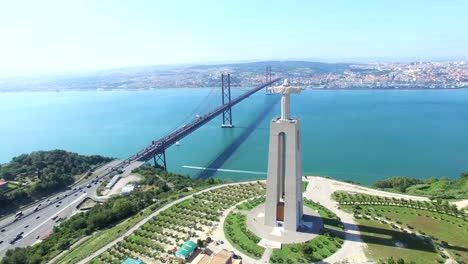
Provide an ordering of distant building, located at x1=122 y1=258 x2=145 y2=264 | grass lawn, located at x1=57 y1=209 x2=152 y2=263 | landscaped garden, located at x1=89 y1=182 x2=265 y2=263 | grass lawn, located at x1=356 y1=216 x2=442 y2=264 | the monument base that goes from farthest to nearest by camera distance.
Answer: the monument base < grass lawn, located at x1=57 y1=209 x2=152 y2=263 < landscaped garden, located at x1=89 y1=182 x2=265 y2=263 < grass lawn, located at x1=356 y1=216 x2=442 y2=264 < distant building, located at x1=122 y1=258 x2=145 y2=264

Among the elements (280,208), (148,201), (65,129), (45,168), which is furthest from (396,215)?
(65,129)

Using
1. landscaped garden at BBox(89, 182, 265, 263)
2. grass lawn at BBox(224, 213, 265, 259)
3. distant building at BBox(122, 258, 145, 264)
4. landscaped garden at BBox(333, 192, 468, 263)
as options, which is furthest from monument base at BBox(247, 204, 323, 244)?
distant building at BBox(122, 258, 145, 264)

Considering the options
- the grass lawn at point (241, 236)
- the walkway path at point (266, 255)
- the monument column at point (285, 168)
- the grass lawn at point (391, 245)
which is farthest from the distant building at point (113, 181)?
the grass lawn at point (391, 245)

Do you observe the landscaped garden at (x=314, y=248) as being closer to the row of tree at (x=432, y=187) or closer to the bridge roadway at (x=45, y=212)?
the row of tree at (x=432, y=187)

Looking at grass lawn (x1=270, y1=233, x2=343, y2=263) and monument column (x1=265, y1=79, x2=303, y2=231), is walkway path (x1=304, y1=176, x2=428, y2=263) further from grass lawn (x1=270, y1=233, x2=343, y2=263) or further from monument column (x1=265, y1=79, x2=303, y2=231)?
monument column (x1=265, y1=79, x2=303, y2=231)

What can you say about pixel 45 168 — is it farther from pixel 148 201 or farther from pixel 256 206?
pixel 256 206

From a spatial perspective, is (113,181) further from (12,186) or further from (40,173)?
(12,186)

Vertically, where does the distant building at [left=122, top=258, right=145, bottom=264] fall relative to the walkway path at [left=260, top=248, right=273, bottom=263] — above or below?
above
